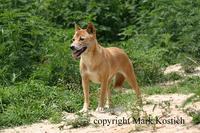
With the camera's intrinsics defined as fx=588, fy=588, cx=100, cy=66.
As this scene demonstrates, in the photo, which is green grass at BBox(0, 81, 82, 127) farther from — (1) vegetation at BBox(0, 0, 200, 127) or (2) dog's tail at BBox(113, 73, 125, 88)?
(2) dog's tail at BBox(113, 73, 125, 88)

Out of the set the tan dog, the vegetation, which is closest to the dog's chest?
the tan dog

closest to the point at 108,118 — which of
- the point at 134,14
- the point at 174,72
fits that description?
the point at 174,72

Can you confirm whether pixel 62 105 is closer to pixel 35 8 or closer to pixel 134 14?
pixel 35 8

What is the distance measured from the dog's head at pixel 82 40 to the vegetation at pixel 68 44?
1.04 meters

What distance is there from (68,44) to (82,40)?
9.78 ft

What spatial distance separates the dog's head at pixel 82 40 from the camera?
10188 millimetres

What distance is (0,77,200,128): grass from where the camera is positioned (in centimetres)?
993

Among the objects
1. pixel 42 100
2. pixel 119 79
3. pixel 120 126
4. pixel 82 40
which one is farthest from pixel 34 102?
pixel 120 126

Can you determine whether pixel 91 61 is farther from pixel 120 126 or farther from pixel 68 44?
pixel 68 44

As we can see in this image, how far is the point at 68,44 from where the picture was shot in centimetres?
1318

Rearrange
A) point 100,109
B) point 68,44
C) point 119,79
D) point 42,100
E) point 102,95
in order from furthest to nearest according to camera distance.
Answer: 1. point 68,44
2. point 119,79
3. point 42,100
4. point 102,95
5. point 100,109

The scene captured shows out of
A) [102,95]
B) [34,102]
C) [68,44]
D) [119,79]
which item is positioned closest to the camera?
[102,95]

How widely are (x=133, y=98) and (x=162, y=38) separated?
15.8 feet

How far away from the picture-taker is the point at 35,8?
17.4 m
